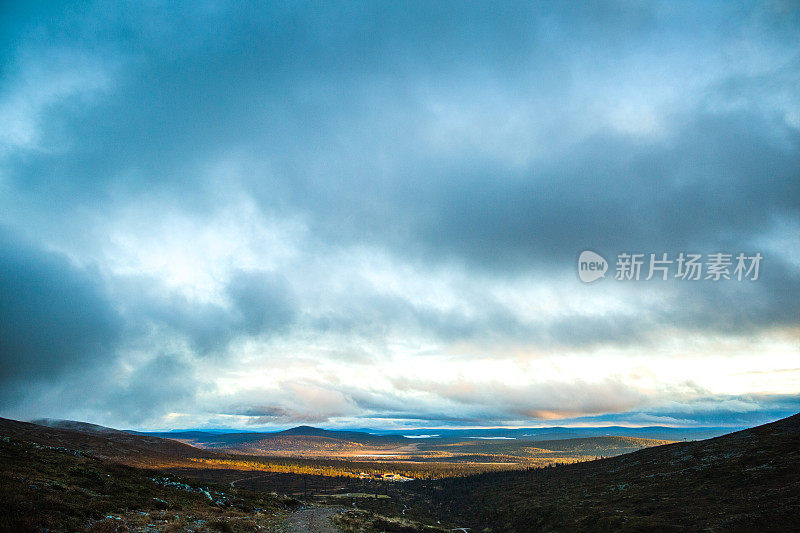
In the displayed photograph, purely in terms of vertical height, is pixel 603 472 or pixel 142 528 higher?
pixel 142 528

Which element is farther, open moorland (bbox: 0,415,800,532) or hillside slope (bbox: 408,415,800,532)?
hillside slope (bbox: 408,415,800,532)

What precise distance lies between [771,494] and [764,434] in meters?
47.9

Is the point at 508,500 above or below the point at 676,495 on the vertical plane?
below

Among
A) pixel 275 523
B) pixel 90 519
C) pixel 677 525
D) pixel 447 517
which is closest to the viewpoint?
pixel 90 519

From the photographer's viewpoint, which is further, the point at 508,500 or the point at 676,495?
the point at 508,500

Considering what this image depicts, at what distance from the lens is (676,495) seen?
181ft

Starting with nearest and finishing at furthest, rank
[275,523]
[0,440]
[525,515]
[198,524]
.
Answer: [198,524], [275,523], [0,440], [525,515]

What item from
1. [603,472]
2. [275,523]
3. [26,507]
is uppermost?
[26,507]

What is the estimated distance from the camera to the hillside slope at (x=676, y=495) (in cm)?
3944

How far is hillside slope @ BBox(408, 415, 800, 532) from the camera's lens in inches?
1553

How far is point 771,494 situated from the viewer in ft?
138

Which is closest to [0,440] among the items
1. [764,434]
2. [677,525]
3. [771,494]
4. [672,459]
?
[677,525]

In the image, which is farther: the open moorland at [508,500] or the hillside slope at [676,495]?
the hillside slope at [676,495]

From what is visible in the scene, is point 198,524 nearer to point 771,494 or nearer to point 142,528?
point 142,528
